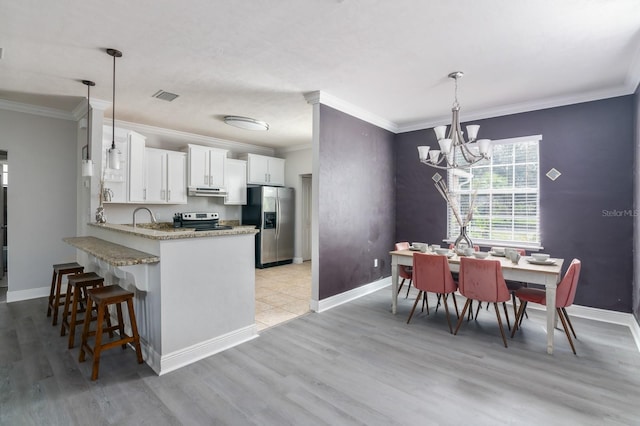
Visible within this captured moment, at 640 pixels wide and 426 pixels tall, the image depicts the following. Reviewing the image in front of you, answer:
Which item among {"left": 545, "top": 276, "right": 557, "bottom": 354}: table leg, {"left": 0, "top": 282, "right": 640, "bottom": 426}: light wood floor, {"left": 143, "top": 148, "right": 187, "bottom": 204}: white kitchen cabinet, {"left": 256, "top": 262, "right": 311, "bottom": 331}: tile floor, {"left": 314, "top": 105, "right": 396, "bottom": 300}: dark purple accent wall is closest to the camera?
{"left": 0, "top": 282, "right": 640, "bottom": 426}: light wood floor

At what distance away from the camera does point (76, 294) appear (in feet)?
8.74

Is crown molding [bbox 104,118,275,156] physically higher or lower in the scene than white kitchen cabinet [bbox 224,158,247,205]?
higher

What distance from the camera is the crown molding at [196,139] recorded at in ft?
16.7

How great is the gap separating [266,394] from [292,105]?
11.2 ft

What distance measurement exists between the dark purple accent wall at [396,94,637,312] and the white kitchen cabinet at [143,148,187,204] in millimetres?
5161

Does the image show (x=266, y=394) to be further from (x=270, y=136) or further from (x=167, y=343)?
(x=270, y=136)

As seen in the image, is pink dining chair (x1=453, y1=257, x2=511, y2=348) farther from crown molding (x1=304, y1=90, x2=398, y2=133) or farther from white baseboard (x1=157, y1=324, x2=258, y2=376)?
crown molding (x1=304, y1=90, x2=398, y2=133)

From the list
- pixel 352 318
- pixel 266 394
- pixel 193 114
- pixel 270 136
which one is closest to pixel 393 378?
pixel 266 394

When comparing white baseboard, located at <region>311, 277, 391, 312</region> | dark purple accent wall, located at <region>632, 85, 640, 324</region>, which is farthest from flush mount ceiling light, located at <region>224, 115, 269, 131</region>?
dark purple accent wall, located at <region>632, 85, 640, 324</region>

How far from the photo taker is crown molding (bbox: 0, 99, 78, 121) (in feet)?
13.1

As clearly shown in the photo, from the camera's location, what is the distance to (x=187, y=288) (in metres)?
→ 2.50

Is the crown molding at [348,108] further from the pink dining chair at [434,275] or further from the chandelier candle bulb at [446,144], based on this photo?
the pink dining chair at [434,275]

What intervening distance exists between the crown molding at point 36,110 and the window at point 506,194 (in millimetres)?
A: 5389

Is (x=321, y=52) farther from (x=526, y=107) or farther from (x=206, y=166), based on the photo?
(x=206, y=166)
